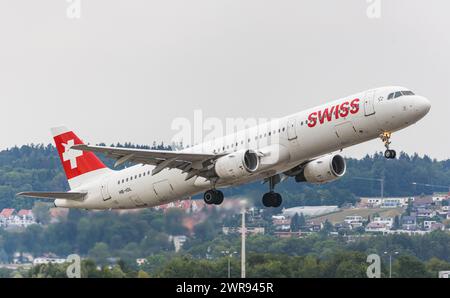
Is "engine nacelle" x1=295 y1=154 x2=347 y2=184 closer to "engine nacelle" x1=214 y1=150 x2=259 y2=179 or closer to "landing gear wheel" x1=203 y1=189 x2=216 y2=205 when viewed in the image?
"engine nacelle" x1=214 y1=150 x2=259 y2=179

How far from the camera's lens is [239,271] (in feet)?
168

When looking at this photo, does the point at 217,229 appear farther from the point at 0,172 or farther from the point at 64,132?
the point at 0,172

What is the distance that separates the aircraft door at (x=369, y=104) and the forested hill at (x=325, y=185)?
25.2m

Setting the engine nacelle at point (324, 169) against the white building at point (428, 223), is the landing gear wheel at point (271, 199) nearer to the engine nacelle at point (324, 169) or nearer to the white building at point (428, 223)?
the engine nacelle at point (324, 169)

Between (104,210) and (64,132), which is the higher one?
(64,132)

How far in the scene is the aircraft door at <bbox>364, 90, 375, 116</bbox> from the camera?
41.7 m

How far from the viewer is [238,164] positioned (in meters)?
43.8

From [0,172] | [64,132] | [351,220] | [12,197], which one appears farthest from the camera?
[0,172]

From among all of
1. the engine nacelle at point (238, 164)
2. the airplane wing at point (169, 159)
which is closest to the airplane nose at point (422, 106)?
the engine nacelle at point (238, 164)

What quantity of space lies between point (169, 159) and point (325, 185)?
33.5 meters

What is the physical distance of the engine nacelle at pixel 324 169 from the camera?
155 ft

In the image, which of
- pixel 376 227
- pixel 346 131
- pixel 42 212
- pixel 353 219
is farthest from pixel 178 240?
pixel 376 227
